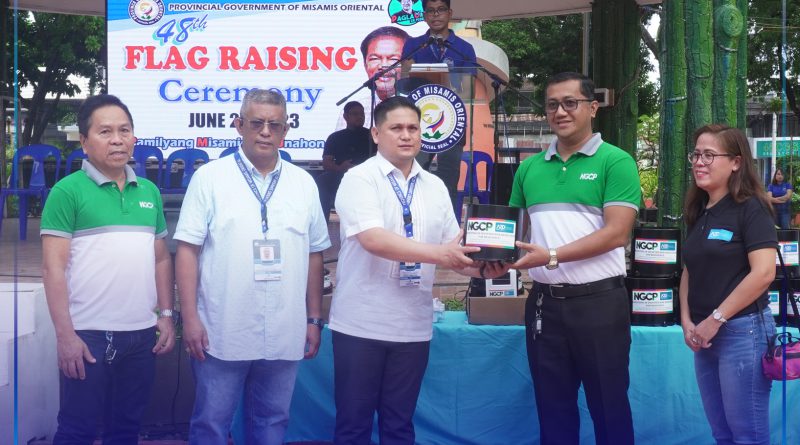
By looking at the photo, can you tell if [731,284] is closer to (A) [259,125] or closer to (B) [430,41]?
(A) [259,125]

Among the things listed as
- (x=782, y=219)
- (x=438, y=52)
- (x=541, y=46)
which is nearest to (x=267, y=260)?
(x=438, y=52)

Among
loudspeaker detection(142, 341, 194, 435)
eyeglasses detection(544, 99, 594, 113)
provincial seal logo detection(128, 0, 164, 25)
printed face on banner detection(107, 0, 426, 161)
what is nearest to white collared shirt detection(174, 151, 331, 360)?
eyeglasses detection(544, 99, 594, 113)

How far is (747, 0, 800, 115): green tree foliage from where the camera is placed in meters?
12.8

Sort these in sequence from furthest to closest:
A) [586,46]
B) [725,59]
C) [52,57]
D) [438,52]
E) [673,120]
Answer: [52,57] → [586,46] → [438,52] → [673,120] → [725,59]

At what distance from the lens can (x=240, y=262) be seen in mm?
2855

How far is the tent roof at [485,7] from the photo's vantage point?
9.78 m

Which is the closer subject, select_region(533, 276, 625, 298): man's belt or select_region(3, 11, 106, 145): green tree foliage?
select_region(533, 276, 625, 298): man's belt

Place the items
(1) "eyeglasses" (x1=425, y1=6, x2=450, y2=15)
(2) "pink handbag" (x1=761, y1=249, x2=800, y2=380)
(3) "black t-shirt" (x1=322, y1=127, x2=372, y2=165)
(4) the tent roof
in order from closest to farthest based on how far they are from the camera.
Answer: (2) "pink handbag" (x1=761, y1=249, x2=800, y2=380), (1) "eyeglasses" (x1=425, y1=6, x2=450, y2=15), (3) "black t-shirt" (x1=322, y1=127, x2=372, y2=165), (4) the tent roof

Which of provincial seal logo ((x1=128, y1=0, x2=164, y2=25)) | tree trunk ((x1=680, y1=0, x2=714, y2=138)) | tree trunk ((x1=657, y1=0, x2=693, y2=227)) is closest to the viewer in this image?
tree trunk ((x1=680, y1=0, x2=714, y2=138))

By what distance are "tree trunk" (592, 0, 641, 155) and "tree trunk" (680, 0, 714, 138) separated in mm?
4550

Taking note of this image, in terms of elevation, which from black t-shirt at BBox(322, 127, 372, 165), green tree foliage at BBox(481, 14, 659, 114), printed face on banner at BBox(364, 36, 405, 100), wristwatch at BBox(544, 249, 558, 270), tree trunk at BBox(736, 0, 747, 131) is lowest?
wristwatch at BBox(544, 249, 558, 270)

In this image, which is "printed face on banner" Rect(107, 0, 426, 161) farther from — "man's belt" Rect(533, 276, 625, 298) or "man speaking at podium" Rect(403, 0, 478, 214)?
"man's belt" Rect(533, 276, 625, 298)

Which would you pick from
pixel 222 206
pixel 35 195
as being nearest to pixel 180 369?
pixel 222 206

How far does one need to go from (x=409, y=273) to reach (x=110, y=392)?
1.15 metres
